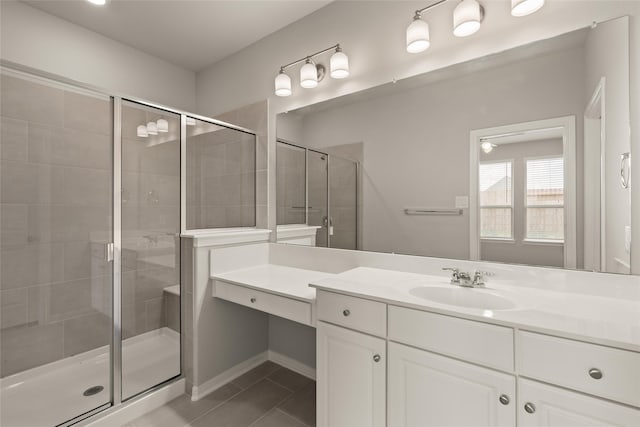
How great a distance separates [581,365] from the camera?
0.85 metres

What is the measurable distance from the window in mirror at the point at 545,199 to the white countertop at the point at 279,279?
3.62 feet

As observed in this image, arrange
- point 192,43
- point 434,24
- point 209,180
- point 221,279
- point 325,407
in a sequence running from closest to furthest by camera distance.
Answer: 1. point 325,407
2. point 434,24
3. point 221,279
4. point 209,180
5. point 192,43

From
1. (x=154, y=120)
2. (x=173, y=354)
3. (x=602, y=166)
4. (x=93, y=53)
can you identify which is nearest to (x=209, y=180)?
(x=154, y=120)

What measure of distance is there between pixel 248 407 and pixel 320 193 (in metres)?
1.45

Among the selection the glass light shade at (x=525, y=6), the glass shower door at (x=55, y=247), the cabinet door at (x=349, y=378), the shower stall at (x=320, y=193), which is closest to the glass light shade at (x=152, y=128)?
the glass shower door at (x=55, y=247)

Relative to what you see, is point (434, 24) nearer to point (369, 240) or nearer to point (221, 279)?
point (369, 240)

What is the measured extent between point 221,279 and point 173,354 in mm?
651

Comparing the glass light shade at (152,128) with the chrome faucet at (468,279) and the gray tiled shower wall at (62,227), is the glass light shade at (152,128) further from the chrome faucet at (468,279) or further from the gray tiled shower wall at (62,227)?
the chrome faucet at (468,279)

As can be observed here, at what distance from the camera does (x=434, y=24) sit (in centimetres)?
160

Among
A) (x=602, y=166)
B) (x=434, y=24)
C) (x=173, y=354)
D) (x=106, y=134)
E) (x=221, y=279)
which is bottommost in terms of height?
(x=173, y=354)

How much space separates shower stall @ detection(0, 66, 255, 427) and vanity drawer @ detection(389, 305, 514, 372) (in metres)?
1.54

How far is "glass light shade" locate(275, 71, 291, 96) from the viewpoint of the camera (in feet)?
6.98

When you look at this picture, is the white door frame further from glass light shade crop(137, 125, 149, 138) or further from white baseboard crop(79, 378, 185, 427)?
white baseboard crop(79, 378, 185, 427)

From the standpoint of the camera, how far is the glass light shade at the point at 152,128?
194cm
